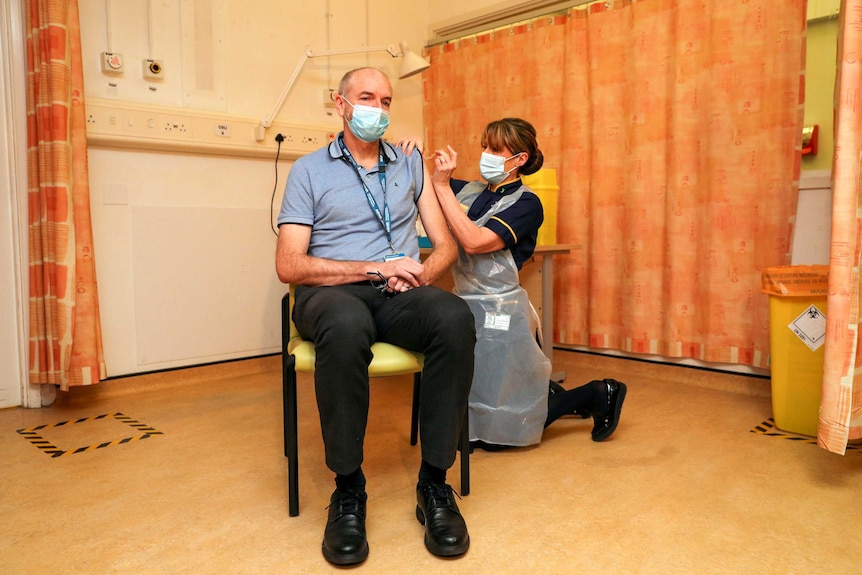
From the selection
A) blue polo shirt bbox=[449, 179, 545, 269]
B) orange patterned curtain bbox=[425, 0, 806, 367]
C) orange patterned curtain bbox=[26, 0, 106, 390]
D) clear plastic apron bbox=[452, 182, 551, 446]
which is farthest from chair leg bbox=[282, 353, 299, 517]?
orange patterned curtain bbox=[425, 0, 806, 367]

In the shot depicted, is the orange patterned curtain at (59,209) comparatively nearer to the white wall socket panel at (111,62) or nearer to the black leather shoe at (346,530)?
the white wall socket panel at (111,62)

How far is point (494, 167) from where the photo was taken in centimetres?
208

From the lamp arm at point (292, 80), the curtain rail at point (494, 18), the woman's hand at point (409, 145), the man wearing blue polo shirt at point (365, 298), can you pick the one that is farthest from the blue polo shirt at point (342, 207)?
the curtain rail at point (494, 18)

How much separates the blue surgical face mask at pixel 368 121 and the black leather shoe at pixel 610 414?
108 cm

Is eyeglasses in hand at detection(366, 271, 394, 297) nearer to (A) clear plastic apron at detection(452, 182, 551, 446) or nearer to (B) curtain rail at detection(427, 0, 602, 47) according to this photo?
(A) clear plastic apron at detection(452, 182, 551, 446)

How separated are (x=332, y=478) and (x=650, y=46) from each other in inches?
87.9

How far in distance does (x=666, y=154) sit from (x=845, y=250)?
1.32 meters

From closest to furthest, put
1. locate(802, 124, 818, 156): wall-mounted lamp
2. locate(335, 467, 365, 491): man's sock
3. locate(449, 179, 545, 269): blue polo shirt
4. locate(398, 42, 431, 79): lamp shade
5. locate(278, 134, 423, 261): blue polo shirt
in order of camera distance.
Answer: locate(335, 467, 365, 491): man's sock → locate(278, 134, 423, 261): blue polo shirt → locate(449, 179, 545, 269): blue polo shirt → locate(802, 124, 818, 156): wall-mounted lamp → locate(398, 42, 431, 79): lamp shade

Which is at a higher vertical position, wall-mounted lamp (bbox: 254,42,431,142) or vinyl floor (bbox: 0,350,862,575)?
wall-mounted lamp (bbox: 254,42,431,142)

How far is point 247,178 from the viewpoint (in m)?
3.10

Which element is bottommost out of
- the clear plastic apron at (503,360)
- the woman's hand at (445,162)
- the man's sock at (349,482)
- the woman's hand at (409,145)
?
the man's sock at (349,482)

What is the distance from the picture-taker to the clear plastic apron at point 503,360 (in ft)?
6.52

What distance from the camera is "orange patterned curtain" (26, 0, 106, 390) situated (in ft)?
7.80

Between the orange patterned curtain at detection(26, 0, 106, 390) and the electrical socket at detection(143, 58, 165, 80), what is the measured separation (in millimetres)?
310
